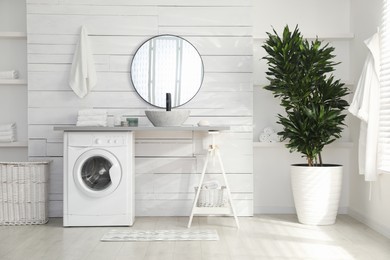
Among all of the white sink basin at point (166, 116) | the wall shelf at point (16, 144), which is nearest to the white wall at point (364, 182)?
the white sink basin at point (166, 116)

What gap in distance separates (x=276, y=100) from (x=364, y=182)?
3.81 ft

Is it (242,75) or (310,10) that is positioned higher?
(310,10)

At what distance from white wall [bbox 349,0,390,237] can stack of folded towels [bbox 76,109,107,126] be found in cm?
235

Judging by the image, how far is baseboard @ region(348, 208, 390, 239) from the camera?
14.5 feet

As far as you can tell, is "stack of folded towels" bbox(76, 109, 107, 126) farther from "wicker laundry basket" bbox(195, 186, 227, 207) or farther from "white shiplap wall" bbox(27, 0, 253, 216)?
"wicker laundry basket" bbox(195, 186, 227, 207)

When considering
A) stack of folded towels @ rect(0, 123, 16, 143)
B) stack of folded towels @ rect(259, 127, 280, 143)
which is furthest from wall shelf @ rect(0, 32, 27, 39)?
stack of folded towels @ rect(259, 127, 280, 143)

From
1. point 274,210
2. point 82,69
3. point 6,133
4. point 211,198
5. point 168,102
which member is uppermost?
point 82,69

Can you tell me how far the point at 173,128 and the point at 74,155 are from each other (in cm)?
88

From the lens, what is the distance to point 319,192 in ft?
15.9

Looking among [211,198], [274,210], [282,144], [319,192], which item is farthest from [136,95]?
[319,192]

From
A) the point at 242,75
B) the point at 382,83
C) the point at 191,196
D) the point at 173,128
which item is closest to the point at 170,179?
the point at 191,196

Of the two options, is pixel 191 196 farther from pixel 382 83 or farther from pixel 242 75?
pixel 382 83

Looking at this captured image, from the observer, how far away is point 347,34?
538 cm

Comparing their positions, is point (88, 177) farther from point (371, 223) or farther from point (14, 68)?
point (371, 223)
